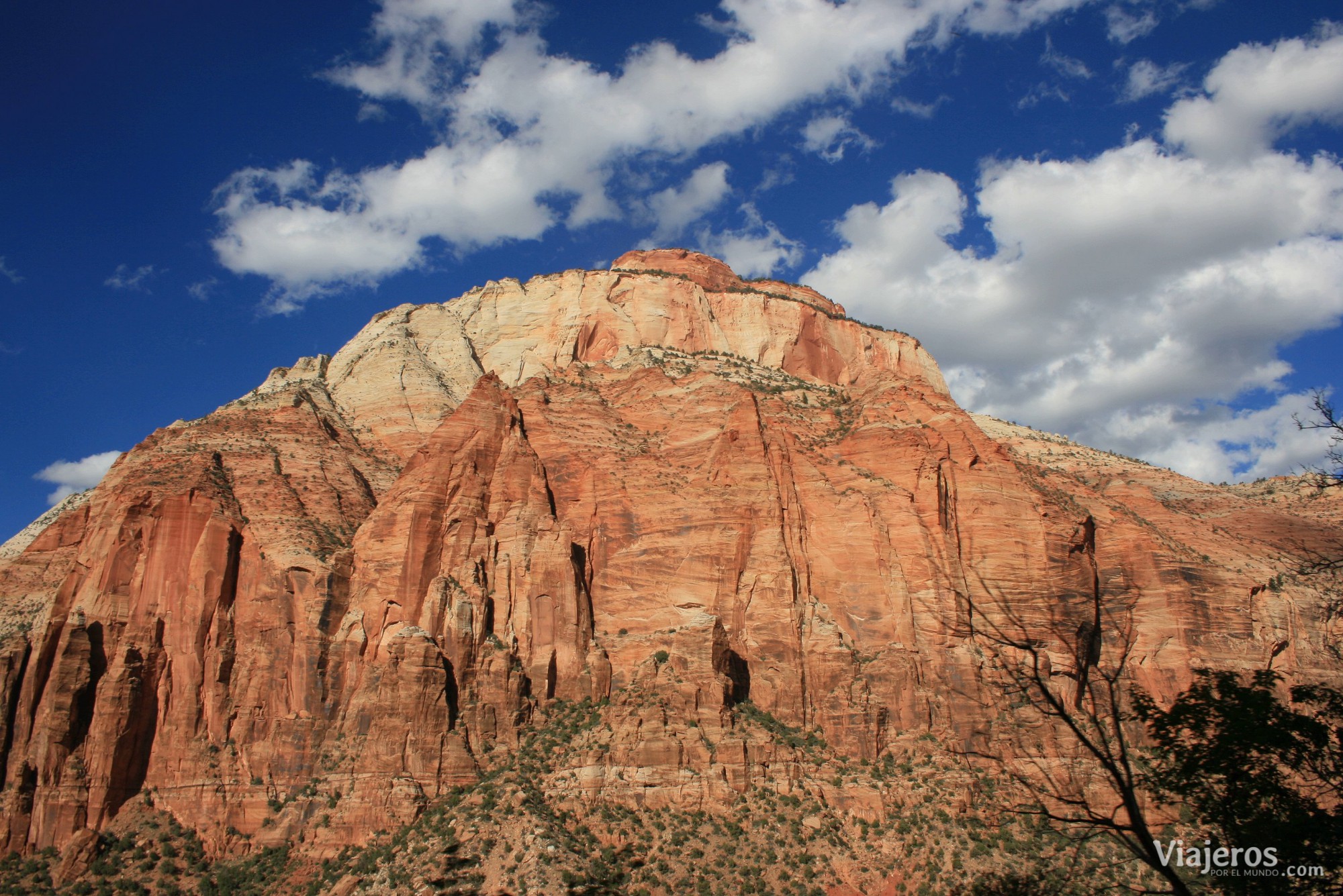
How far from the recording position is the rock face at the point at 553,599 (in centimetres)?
5616

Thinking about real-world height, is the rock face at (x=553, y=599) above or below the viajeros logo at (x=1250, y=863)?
above

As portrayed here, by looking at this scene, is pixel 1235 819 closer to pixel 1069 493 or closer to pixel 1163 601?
pixel 1163 601

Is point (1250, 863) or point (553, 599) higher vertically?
point (553, 599)

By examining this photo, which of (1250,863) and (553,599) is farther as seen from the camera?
(553,599)

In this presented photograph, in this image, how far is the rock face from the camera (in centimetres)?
5616

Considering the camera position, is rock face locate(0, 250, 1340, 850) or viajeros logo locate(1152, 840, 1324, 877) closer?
viajeros logo locate(1152, 840, 1324, 877)

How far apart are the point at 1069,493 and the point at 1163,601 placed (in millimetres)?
11655

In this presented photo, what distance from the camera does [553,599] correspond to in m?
61.2

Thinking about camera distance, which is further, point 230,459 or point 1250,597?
point 230,459

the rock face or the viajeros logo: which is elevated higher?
the rock face

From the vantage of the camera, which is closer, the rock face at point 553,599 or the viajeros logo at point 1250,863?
the viajeros logo at point 1250,863

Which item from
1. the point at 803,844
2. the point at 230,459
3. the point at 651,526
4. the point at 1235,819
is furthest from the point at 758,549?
the point at 1235,819

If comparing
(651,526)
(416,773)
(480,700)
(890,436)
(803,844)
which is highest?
(890,436)

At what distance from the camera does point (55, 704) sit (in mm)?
58812
